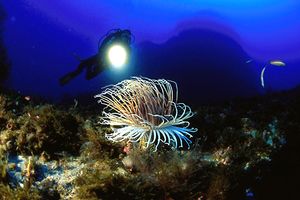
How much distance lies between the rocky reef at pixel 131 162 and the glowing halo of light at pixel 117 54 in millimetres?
3603

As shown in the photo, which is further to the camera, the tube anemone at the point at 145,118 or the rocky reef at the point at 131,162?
the tube anemone at the point at 145,118

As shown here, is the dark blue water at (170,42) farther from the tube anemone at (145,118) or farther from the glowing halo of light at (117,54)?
the tube anemone at (145,118)

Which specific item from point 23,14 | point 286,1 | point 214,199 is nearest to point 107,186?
point 214,199

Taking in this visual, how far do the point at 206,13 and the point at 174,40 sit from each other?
9.07 metres

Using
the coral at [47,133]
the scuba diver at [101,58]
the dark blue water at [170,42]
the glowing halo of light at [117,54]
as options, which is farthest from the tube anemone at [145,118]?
the dark blue water at [170,42]

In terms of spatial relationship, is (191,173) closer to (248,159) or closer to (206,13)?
(248,159)

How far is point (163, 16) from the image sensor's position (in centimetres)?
5369

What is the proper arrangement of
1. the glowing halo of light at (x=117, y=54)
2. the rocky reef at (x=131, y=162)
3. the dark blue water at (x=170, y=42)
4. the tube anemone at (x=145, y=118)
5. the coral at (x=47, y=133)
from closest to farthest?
the rocky reef at (x=131, y=162), the tube anemone at (x=145, y=118), the coral at (x=47, y=133), the glowing halo of light at (x=117, y=54), the dark blue water at (x=170, y=42)

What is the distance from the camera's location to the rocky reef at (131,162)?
15.3 feet

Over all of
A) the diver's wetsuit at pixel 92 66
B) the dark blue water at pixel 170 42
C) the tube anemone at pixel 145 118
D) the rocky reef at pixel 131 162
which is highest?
the dark blue water at pixel 170 42

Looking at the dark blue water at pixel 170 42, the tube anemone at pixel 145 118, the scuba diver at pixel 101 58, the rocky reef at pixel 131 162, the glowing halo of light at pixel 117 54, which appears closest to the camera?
the rocky reef at pixel 131 162

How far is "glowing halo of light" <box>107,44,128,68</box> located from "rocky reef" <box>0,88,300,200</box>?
3603mm

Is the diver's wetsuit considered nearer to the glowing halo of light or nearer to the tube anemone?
the glowing halo of light

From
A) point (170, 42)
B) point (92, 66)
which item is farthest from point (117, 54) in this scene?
point (170, 42)
